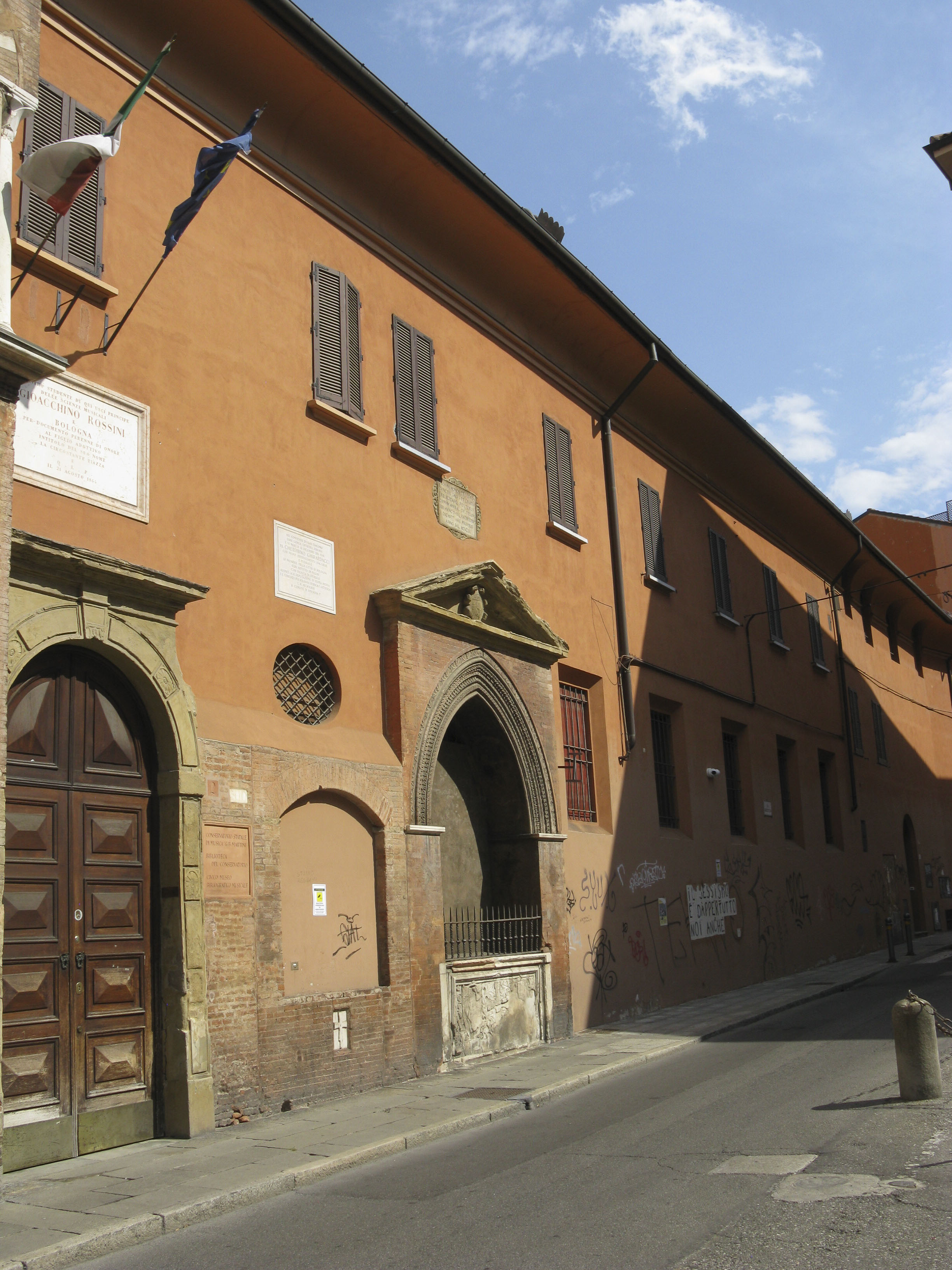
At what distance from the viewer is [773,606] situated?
23312 mm

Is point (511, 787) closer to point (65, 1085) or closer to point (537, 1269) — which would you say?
point (65, 1085)

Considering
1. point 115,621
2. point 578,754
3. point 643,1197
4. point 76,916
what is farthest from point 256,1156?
point 578,754

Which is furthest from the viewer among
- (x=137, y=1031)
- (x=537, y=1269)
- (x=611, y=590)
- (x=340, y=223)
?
(x=611, y=590)

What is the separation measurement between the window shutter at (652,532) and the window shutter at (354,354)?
23.0 ft

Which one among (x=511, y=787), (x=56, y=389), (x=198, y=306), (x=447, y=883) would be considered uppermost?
(x=198, y=306)

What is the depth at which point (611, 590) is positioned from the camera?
16.7 metres

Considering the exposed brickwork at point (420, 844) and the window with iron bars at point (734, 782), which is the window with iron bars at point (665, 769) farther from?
the exposed brickwork at point (420, 844)

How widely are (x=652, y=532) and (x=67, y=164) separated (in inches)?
467

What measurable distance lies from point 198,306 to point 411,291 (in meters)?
3.70

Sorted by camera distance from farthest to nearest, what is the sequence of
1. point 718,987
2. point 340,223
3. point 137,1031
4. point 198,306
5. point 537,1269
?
point 718,987 < point 340,223 < point 198,306 < point 137,1031 < point 537,1269

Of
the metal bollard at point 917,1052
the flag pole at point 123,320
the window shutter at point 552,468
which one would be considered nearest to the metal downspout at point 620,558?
the window shutter at point 552,468

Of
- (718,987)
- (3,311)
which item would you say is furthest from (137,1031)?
(718,987)

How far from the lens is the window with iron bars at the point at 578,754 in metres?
15.0

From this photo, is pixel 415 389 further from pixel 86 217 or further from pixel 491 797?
pixel 491 797
